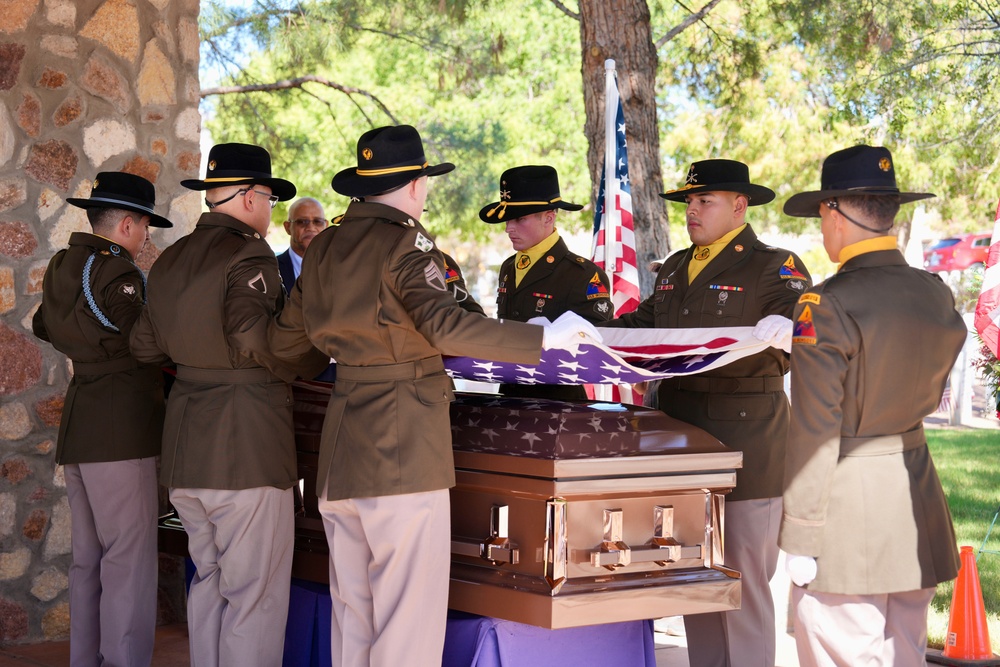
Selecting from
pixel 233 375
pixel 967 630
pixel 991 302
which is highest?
pixel 991 302

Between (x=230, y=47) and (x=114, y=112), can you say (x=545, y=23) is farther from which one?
(x=114, y=112)

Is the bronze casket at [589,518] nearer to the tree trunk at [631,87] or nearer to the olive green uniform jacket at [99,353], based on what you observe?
the olive green uniform jacket at [99,353]

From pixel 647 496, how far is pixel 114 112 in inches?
125

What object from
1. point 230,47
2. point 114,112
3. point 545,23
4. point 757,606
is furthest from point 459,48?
point 545,23

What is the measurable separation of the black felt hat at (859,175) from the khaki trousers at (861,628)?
1.07 meters

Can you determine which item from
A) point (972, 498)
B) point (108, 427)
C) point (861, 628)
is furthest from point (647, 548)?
point (972, 498)

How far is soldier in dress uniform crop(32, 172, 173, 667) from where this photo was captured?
13.3 ft

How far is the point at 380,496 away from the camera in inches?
122

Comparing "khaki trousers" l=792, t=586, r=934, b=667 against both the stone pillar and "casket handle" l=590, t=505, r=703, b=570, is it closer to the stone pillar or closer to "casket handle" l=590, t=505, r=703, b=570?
"casket handle" l=590, t=505, r=703, b=570

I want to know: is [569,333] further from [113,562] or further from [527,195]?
[113,562]

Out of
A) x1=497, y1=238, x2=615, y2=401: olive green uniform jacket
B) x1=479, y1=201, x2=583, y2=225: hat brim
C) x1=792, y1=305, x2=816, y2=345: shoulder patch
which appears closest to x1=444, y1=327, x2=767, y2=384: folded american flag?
x1=792, y1=305, x2=816, y2=345: shoulder patch

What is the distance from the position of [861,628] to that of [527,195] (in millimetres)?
2403

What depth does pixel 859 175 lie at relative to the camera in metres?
2.87

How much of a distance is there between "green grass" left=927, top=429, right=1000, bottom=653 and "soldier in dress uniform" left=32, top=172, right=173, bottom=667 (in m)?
3.56
